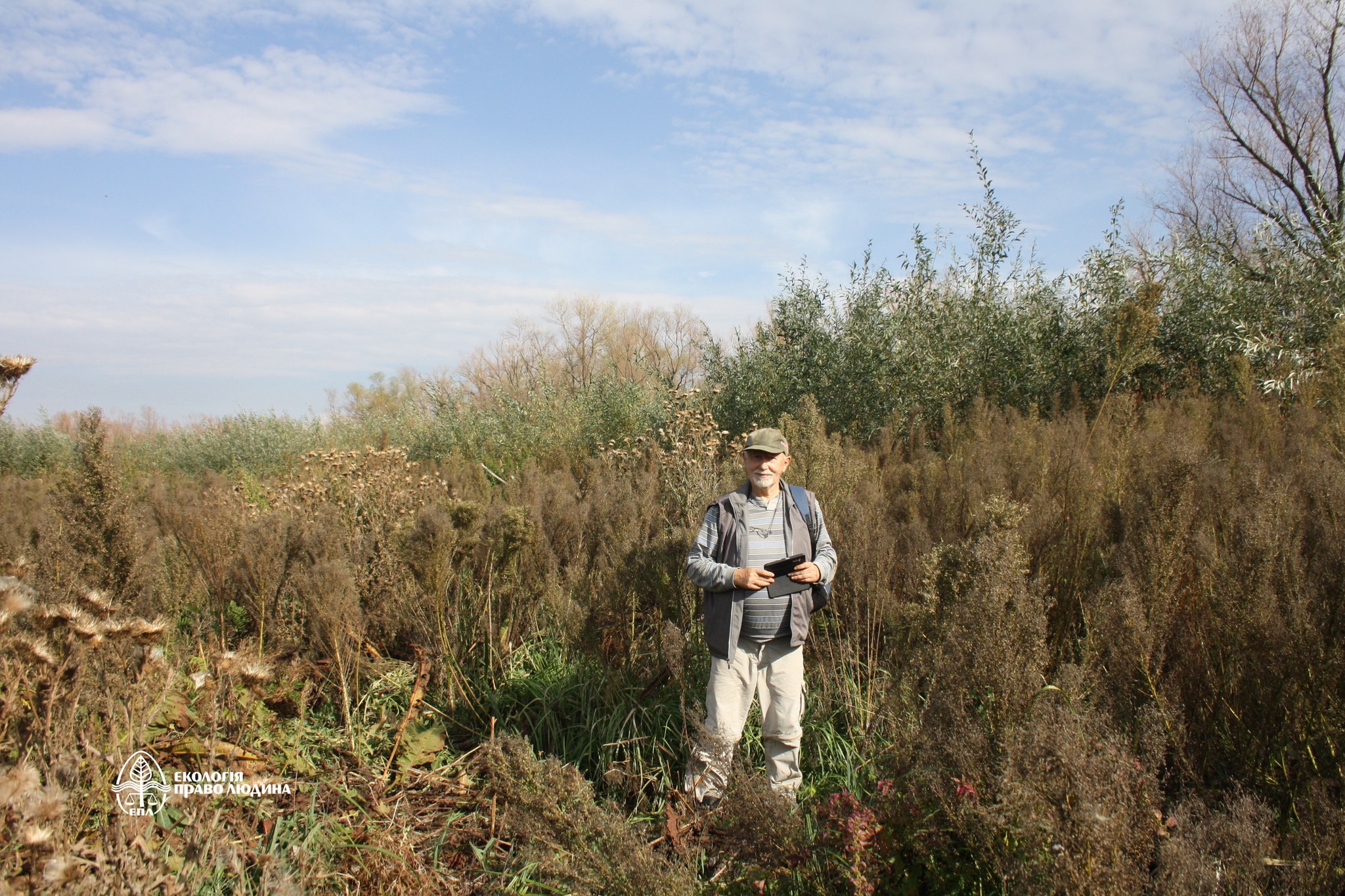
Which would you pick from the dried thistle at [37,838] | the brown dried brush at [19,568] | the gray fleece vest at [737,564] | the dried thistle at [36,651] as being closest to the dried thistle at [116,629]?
the dried thistle at [36,651]

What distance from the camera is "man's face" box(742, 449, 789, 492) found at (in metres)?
3.52

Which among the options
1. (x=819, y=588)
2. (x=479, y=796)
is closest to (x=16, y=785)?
(x=479, y=796)

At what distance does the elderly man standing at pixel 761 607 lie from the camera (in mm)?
3389

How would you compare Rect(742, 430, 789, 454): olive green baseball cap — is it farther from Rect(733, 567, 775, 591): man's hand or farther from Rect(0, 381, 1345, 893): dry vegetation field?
Rect(0, 381, 1345, 893): dry vegetation field

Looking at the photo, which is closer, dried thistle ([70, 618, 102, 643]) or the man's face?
dried thistle ([70, 618, 102, 643])

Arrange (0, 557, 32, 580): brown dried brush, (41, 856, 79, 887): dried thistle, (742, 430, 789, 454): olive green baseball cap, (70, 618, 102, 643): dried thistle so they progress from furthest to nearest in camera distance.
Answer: (742, 430, 789, 454): olive green baseball cap → (0, 557, 32, 580): brown dried brush → (70, 618, 102, 643): dried thistle → (41, 856, 79, 887): dried thistle

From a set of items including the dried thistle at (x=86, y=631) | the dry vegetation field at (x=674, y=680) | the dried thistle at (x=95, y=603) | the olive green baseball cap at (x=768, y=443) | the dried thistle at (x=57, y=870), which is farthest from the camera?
the olive green baseball cap at (x=768, y=443)

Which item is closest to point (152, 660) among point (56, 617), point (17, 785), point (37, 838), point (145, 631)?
point (145, 631)

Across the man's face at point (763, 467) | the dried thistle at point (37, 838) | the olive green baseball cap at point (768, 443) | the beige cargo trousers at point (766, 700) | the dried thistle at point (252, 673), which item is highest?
the olive green baseball cap at point (768, 443)

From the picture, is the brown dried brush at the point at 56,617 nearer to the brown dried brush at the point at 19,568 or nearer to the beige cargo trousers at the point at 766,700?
the brown dried brush at the point at 19,568

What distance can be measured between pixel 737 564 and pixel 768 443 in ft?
1.91

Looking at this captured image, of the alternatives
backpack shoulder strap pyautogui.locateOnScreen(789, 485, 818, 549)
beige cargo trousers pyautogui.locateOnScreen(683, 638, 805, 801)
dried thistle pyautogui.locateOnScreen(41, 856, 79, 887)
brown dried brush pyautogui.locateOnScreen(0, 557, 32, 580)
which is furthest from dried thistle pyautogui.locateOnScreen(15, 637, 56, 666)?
backpack shoulder strap pyautogui.locateOnScreen(789, 485, 818, 549)

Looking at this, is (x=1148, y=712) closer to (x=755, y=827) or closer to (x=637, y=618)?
(x=755, y=827)

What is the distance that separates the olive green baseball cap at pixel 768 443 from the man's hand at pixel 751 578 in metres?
0.57
